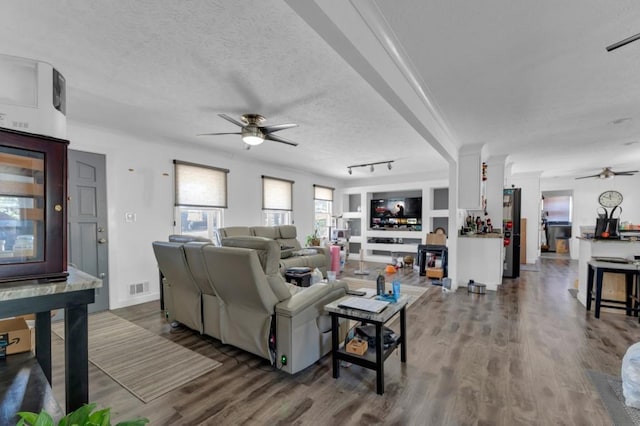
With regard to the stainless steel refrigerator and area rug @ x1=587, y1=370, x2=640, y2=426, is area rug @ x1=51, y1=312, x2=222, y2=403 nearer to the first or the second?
area rug @ x1=587, y1=370, x2=640, y2=426

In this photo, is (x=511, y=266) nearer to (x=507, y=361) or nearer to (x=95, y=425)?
(x=507, y=361)

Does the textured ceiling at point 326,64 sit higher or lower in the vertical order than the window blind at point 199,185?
higher

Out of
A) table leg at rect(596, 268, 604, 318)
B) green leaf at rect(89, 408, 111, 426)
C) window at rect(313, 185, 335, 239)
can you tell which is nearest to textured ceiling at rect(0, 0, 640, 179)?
green leaf at rect(89, 408, 111, 426)

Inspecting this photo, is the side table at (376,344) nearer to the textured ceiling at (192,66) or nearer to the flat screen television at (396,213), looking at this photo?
the textured ceiling at (192,66)

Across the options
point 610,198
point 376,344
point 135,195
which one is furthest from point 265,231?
point 610,198

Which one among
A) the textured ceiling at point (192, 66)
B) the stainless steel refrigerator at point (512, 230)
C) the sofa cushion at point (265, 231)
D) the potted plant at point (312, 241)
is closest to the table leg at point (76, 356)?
the textured ceiling at point (192, 66)

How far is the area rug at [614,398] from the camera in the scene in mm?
1860

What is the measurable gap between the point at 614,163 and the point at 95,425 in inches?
392

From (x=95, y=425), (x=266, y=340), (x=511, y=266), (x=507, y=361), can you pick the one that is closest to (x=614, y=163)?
(x=511, y=266)

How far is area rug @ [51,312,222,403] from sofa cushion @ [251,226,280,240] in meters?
2.75

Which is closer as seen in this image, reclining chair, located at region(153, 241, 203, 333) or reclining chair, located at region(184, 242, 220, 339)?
reclining chair, located at region(184, 242, 220, 339)

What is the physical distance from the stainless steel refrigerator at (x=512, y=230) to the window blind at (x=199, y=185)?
5.73 meters

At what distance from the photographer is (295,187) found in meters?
7.41

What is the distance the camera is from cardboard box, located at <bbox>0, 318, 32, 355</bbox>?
58.0 inches
